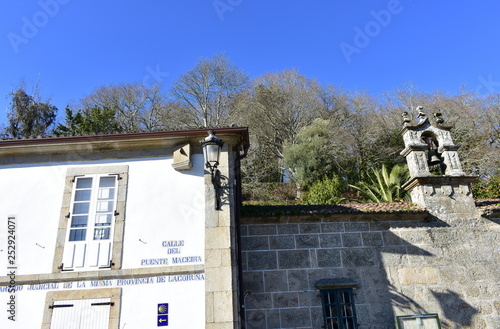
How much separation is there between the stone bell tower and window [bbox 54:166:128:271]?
6790 millimetres

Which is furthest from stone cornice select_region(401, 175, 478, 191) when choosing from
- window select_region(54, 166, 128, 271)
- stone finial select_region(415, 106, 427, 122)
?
window select_region(54, 166, 128, 271)

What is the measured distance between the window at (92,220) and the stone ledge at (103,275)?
0.11 metres

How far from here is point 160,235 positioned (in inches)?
255

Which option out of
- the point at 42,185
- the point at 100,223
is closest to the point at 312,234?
the point at 100,223

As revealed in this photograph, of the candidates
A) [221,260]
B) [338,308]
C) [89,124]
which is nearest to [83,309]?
[221,260]

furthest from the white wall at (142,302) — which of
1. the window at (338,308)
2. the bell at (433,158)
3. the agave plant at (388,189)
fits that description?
the agave plant at (388,189)

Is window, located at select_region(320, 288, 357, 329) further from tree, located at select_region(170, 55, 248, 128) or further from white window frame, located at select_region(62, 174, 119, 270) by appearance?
tree, located at select_region(170, 55, 248, 128)

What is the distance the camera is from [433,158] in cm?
918

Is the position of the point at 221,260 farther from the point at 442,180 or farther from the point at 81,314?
the point at 442,180

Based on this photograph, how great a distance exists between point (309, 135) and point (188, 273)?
630 inches

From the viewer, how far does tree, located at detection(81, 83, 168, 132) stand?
92.2 feet

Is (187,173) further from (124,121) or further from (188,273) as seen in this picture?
(124,121)

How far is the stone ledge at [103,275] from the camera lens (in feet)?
20.1

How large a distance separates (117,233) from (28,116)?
823 inches
